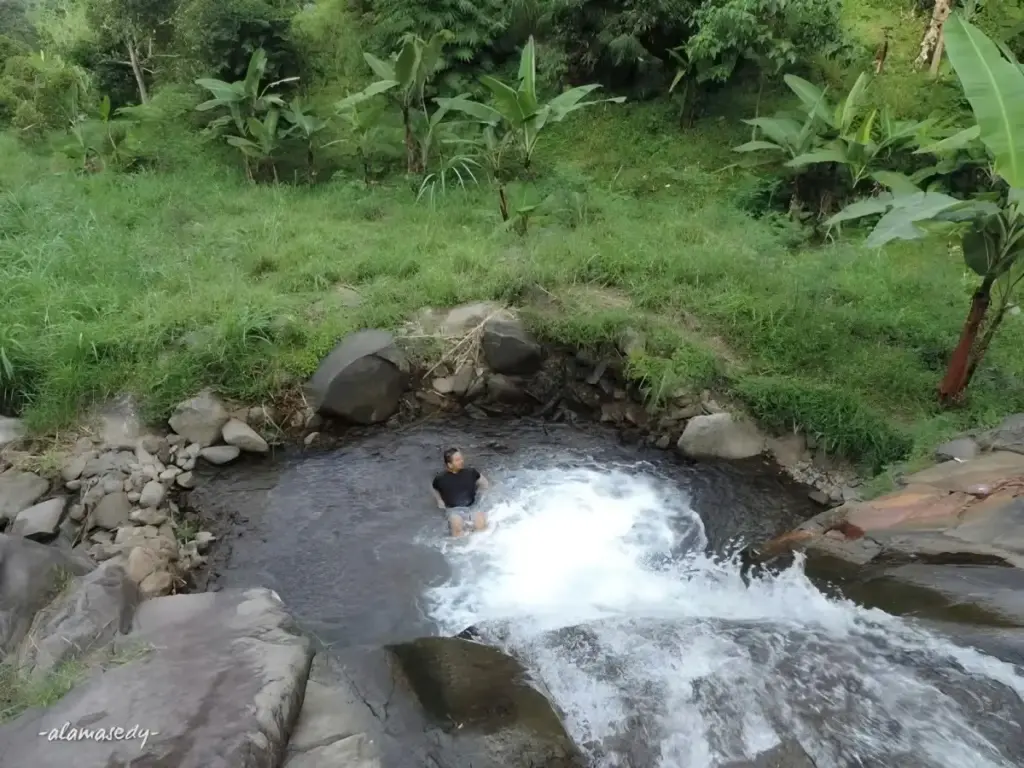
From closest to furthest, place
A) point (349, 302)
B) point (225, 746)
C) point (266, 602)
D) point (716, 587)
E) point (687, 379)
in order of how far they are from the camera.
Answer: point (225, 746) → point (266, 602) → point (716, 587) → point (687, 379) → point (349, 302)

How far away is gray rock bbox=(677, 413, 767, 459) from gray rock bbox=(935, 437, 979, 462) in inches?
52.5

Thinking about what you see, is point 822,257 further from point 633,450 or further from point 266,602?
point 266,602

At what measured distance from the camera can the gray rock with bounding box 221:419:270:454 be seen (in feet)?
21.7

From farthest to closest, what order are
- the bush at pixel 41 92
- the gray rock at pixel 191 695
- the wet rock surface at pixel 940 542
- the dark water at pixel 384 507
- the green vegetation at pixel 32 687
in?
the bush at pixel 41 92
the dark water at pixel 384 507
the wet rock surface at pixel 940 542
the green vegetation at pixel 32 687
the gray rock at pixel 191 695

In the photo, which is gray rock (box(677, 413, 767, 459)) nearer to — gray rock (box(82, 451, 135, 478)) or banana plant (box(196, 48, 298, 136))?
gray rock (box(82, 451, 135, 478))

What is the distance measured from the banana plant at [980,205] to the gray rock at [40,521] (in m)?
6.13

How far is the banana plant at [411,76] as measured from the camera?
388 inches

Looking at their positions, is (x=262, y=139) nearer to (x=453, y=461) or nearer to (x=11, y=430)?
(x=11, y=430)

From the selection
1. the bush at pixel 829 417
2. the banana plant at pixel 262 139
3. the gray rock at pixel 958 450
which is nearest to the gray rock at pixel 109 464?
the bush at pixel 829 417

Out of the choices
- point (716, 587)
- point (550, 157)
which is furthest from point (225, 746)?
point (550, 157)

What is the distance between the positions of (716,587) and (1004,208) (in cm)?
336

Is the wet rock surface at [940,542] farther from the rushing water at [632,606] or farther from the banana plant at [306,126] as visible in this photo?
the banana plant at [306,126]

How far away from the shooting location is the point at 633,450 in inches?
267

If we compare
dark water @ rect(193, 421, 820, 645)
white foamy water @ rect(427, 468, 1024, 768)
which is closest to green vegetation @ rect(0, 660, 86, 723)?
dark water @ rect(193, 421, 820, 645)
